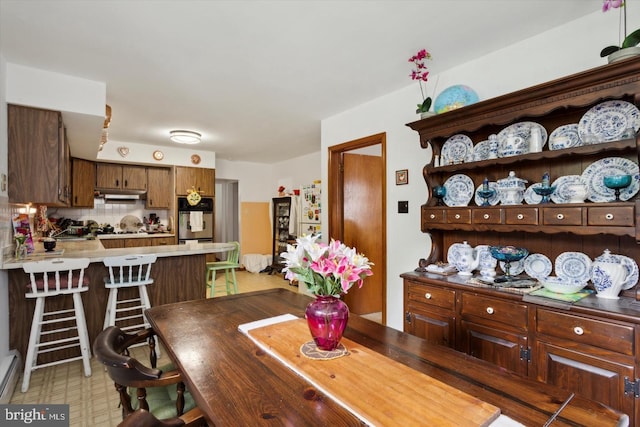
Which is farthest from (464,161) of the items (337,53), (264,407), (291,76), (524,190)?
(264,407)

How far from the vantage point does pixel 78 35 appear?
209 centimetres

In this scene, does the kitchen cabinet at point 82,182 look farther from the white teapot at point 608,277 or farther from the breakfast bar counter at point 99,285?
the white teapot at point 608,277

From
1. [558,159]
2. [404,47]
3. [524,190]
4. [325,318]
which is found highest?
[404,47]

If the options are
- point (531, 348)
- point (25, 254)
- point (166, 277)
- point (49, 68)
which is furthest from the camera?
point (166, 277)

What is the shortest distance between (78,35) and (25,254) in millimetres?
2049

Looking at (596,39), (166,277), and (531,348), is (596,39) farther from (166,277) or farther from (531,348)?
(166,277)

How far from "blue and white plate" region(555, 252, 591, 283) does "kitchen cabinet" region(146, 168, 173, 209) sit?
5.77m

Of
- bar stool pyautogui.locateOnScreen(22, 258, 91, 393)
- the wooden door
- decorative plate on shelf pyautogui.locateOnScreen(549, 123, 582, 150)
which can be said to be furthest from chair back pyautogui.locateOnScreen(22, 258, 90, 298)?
decorative plate on shelf pyautogui.locateOnScreen(549, 123, 582, 150)

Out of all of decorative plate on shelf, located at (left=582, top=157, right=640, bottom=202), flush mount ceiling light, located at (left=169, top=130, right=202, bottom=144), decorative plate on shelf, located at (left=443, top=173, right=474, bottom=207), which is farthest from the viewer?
flush mount ceiling light, located at (left=169, top=130, right=202, bottom=144)

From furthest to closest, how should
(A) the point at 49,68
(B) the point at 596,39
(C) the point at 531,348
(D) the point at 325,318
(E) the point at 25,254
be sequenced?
(E) the point at 25,254, (A) the point at 49,68, (B) the point at 596,39, (C) the point at 531,348, (D) the point at 325,318

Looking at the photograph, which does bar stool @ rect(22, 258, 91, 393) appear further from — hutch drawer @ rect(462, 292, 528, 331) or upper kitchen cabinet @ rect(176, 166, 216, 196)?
upper kitchen cabinet @ rect(176, 166, 216, 196)

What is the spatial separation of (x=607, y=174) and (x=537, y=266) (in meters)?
0.66

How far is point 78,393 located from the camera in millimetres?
2236

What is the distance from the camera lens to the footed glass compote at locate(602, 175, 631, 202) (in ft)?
5.13
